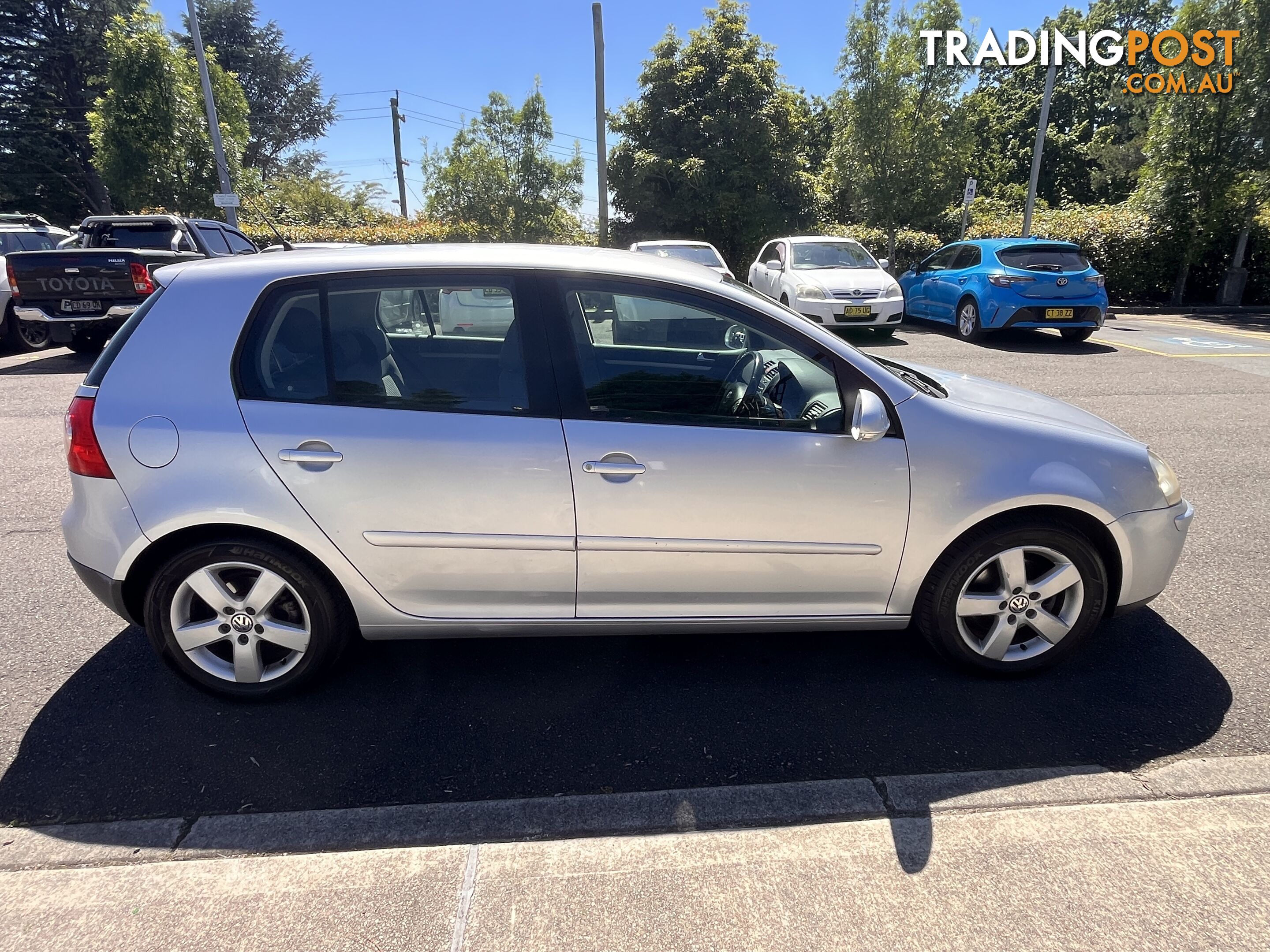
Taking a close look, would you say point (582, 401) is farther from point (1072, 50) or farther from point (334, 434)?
point (1072, 50)

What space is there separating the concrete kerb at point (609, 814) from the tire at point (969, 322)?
35.6 ft

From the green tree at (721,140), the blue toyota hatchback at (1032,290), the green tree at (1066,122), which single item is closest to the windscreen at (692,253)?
the blue toyota hatchback at (1032,290)

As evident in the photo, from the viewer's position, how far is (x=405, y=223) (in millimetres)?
25094

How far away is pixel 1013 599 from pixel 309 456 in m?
2.68

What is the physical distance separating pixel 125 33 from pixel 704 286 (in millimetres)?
A: 23416

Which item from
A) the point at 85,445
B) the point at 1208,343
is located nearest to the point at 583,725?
the point at 85,445

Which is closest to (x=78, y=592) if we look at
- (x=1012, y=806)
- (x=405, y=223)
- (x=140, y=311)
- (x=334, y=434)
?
(x=140, y=311)

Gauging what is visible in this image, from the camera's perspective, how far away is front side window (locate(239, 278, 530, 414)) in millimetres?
2783

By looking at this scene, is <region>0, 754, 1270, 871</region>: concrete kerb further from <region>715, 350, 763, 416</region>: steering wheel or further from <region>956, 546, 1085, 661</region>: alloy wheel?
<region>715, 350, 763, 416</region>: steering wheel

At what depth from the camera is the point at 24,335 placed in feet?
37.0

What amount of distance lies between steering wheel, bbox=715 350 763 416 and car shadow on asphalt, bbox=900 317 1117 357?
9963 millimetres

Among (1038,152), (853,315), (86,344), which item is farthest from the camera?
(1038,152)

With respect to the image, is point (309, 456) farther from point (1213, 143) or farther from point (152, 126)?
point (152, 126)

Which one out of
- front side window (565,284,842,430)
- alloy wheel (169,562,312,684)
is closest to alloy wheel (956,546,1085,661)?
front side window (565,284,842,430)
